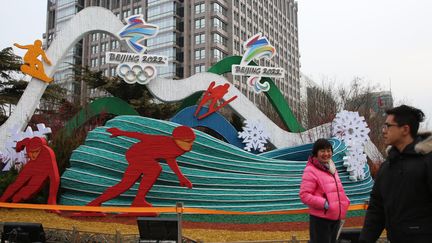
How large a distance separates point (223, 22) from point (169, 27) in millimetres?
8271

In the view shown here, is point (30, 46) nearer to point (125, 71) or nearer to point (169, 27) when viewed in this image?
point (125, 71)

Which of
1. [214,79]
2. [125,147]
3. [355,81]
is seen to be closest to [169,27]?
[355,81]

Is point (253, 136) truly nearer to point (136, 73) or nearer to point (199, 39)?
point (136, 73)

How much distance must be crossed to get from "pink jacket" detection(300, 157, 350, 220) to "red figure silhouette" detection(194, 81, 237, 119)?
34.3 ft

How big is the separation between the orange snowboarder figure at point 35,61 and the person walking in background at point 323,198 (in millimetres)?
11651

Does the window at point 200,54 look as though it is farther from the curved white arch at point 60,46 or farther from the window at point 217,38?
the curved white arch at point 60,46

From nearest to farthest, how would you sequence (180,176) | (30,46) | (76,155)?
(180,176) → (76,155) → (30,46)

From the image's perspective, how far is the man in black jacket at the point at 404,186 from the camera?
8.68 feet

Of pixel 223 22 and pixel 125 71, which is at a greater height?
pixel 223 22

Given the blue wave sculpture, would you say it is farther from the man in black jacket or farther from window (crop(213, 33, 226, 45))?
window (crop(213, 33, 226, 45))

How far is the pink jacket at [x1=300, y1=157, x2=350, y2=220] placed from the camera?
175 inches

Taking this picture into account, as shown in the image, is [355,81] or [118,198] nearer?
[118,198]

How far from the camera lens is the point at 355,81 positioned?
2820cm

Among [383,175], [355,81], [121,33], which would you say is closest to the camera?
[383,175]
